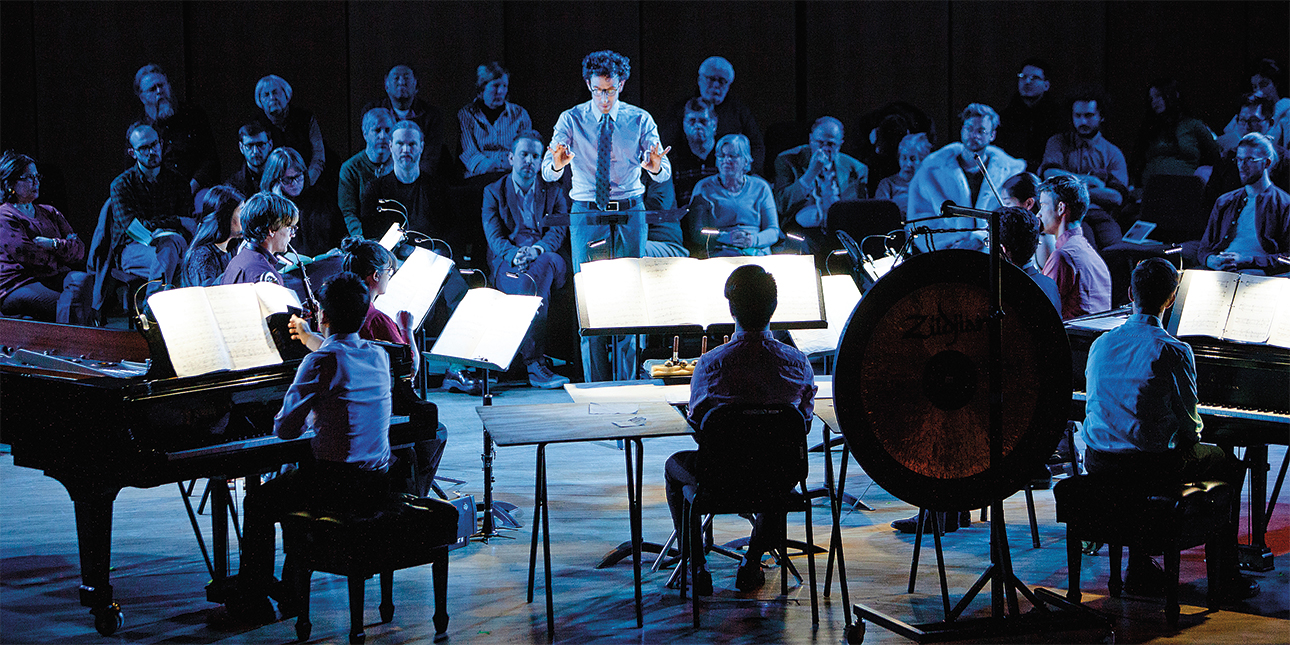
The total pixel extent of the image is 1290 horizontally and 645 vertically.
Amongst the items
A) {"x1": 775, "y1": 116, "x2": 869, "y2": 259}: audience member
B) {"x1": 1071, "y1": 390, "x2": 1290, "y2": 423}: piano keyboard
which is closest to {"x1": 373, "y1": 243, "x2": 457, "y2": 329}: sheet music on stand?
{"x1": 1071, "y1": 390, "x2": 1290, "y2": 423}: piano keyboard

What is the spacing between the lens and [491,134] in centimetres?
859

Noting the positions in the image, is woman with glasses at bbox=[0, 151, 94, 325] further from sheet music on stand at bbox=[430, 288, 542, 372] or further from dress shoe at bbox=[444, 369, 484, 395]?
sheet music on stand at bbox=[430, 288, 542, 372]

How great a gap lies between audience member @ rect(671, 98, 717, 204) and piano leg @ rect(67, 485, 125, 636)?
5.35 metres

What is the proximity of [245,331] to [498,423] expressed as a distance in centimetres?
91

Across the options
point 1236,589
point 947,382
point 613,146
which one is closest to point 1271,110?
point 613,146

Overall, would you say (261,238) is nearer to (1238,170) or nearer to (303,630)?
(303,630)

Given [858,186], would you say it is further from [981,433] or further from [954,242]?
[981,433]

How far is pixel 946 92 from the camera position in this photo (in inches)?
415

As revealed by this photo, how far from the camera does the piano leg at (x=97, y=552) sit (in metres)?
3.62

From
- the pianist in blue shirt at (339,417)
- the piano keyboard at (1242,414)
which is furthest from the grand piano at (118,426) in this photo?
the piano keyboard at (1242,414)

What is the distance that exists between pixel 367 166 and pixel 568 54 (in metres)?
2.64

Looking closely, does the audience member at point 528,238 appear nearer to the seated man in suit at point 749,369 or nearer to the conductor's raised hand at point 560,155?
the conductor's raised hand at point 560,155

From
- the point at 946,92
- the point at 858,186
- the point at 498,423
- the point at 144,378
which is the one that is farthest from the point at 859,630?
the point at 946,92

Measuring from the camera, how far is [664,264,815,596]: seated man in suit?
12.3 feet
